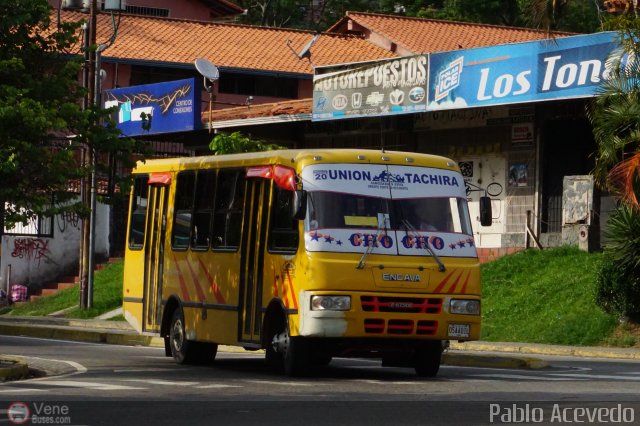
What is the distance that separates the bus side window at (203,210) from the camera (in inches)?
805

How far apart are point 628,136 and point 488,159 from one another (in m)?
9.59

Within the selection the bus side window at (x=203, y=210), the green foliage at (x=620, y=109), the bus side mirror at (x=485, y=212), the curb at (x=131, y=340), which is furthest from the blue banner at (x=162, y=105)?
the bus side mirror at (x=485, y=212)

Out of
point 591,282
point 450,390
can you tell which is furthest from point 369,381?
point 591,282

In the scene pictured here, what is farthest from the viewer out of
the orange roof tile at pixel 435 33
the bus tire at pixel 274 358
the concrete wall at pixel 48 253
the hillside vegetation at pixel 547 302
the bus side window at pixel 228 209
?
the orange roof tile at pixel 435 33

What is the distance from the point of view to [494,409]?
13.7 m

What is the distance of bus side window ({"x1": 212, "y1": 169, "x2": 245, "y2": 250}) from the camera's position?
19641 millimetres

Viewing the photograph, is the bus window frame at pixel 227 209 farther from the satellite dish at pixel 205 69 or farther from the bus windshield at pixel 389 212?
the satellite dish at pixel 205 69

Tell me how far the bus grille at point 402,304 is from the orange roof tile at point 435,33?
127 feet

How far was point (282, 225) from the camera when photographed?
18.5 meters

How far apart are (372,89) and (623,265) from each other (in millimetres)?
11187

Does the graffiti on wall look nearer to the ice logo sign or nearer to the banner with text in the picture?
the banner with text

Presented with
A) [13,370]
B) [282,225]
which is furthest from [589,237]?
[13,370]

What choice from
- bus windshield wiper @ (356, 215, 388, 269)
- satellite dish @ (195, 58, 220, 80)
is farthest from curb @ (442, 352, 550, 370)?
satellite dish @ (195, 58, 220, 80)

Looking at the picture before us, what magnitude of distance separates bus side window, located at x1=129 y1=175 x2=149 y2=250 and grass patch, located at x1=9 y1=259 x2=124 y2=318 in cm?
1491
